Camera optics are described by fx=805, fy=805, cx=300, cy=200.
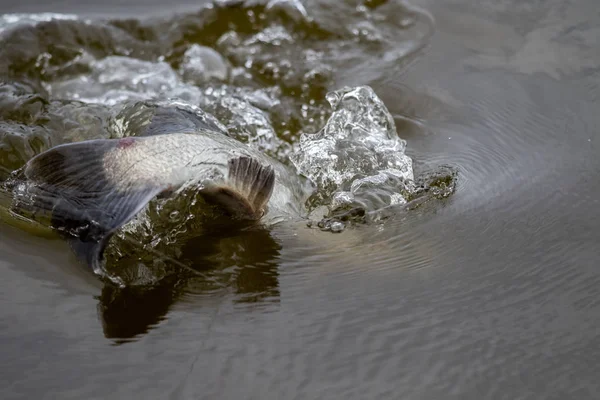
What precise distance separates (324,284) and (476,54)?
73.3 inches

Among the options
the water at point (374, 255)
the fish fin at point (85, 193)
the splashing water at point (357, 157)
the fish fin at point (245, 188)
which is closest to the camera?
the water at point (374, 255)

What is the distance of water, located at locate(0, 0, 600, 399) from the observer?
1.97m

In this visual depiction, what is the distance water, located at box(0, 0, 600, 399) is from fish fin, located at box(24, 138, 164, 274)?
17cm

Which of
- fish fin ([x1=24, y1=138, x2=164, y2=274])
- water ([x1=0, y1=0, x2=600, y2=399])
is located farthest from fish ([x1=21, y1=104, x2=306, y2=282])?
water ([x1=0, y1=0, x2=600, y2=399])

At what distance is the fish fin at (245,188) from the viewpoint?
2342 mm

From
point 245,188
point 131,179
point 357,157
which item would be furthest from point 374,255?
point 131,179

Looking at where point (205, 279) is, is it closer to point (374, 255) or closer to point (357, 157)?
point (374, 255)

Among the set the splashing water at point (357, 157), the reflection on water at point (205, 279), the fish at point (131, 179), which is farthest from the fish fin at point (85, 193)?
the splashing water at point (357, 157)

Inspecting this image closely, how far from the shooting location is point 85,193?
217 centimetres

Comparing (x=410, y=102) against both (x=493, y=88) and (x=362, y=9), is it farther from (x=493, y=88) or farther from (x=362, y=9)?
(x=362, y=9)

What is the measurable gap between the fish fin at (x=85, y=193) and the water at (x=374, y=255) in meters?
0.17

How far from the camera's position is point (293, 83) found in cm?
379

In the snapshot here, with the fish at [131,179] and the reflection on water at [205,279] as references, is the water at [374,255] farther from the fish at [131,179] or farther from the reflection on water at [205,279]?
the fish at [131,179]

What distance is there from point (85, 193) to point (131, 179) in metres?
0.13
